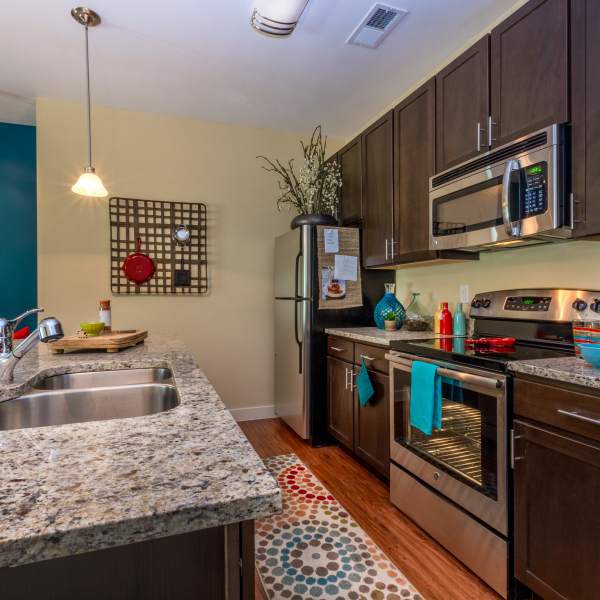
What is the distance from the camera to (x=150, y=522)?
498 millimetres

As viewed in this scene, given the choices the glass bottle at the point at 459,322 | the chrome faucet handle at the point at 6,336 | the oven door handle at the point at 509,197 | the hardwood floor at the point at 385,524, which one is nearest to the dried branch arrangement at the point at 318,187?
the glass bottle at the point at 459,322

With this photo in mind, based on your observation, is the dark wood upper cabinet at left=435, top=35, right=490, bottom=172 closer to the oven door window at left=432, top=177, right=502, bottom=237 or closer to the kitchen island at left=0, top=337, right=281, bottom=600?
the oven door window at left=432, top=177, right=502, bottom=237

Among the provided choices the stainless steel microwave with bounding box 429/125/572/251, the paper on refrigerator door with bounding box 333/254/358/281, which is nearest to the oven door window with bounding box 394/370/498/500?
the stainless steel microwave with bounding box 429/125/572/251

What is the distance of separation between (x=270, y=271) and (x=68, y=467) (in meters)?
3.19

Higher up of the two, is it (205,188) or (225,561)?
(205,188)

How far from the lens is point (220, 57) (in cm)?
262

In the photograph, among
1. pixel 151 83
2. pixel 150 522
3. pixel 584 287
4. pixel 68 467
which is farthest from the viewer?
pixel 151 83

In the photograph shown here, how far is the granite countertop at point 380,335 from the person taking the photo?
2.33 meters

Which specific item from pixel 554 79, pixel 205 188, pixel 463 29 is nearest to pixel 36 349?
pixel 205 188

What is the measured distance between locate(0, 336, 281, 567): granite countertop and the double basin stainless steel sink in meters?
0.47

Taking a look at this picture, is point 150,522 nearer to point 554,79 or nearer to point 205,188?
point 554,79

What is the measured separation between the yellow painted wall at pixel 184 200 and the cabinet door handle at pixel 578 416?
108 inches

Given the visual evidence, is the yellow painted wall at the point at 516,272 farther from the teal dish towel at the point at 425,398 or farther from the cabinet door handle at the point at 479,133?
the teal dish towel at the point at 425,398

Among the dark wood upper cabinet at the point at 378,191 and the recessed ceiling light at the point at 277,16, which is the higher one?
the recessed ceiling light at the point at 277,16
